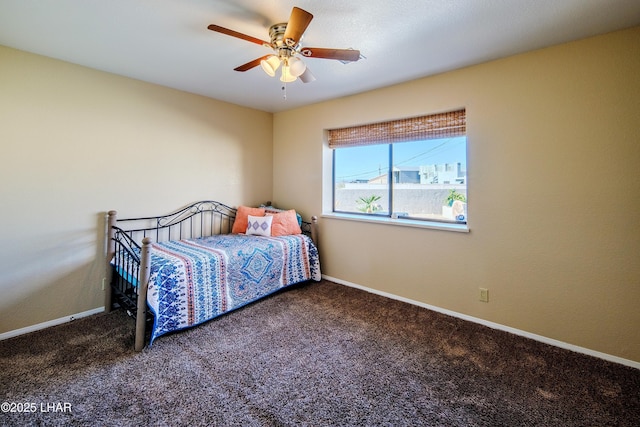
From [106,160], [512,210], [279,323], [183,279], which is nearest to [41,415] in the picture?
[183,279]

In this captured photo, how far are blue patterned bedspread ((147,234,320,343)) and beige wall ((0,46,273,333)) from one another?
66cm

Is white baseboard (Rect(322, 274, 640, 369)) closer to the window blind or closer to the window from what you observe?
the window

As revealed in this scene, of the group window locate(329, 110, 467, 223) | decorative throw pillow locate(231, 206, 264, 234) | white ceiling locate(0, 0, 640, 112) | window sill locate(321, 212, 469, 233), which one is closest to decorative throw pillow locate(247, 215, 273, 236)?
decorative throw pillow locate(231, 206, 264, 234)

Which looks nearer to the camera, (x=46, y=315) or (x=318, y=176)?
(x=46, y=315)

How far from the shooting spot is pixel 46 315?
2.54 m

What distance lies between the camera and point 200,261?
256 cm

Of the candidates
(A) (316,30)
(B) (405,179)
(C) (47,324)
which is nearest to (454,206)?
(B) (405,179)

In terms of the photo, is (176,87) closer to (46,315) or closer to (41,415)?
(46,315)

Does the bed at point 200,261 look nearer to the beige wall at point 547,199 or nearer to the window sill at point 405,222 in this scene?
the window sill at point 405,222

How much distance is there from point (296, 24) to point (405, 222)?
2.17 m

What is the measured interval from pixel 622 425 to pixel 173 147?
4139mm

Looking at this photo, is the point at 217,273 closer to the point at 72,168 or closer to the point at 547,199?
the point at 72,168

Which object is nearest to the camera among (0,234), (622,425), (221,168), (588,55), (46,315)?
(622,425)

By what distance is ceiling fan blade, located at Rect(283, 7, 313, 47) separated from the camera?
152cm
